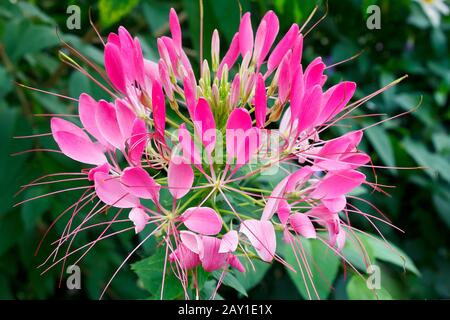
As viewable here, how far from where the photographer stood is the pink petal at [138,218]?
0.58m

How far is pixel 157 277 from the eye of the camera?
676 mm

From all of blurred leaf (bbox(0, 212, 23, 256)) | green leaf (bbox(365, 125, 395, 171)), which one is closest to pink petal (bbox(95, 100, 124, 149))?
blurred leaf (bbox(0, 212, 23, 256))

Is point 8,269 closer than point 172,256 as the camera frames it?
No

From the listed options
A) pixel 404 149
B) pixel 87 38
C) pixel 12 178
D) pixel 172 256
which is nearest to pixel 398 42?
pixel 404 149

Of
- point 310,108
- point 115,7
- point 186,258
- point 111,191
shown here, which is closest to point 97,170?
point 111,191

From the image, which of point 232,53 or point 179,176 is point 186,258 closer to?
point 179,176

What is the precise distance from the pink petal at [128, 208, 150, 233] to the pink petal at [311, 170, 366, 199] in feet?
0.62

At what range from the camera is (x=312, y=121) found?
1.97 ft

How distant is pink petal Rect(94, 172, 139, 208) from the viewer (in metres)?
0.57

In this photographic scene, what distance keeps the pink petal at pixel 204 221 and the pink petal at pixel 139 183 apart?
5 cm

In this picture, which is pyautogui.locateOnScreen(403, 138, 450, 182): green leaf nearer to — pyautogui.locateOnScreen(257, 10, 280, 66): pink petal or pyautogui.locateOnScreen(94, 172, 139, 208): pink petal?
pyautogui.locateOnScreen(257, 10, 280, 66): pink petal
